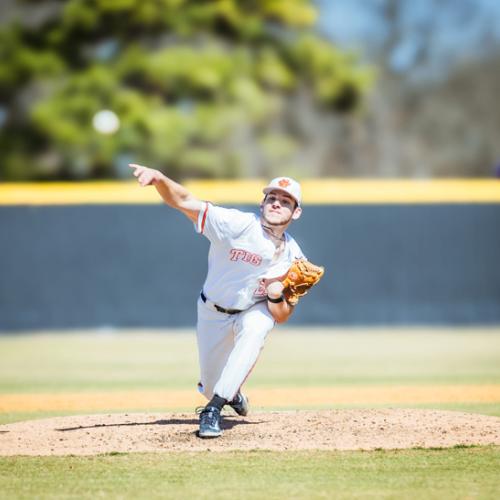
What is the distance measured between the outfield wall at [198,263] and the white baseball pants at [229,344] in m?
9.66

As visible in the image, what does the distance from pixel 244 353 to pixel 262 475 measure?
1.09m

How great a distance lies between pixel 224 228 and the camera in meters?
6.22

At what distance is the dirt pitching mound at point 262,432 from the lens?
5934mm

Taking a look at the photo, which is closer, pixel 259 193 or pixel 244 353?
pixel 244 353

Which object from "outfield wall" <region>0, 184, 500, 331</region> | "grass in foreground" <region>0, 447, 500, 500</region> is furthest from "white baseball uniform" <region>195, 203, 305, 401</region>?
"outfield wall" <region>0, 184, 500, 331</region>

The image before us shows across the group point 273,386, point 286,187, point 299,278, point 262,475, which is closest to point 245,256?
point 299,278

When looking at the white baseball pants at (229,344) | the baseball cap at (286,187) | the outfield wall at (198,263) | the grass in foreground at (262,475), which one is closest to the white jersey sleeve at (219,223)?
the baseball cap at (286,187)

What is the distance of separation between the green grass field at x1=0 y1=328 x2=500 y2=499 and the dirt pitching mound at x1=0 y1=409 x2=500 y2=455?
0.70 ft

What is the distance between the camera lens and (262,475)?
17.0 ft

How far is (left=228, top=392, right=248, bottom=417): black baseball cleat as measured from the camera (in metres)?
6.71

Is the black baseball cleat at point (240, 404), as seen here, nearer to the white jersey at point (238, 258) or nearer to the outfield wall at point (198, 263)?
the white jersey at point (238, 258)

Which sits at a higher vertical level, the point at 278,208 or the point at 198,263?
the point at 198,263

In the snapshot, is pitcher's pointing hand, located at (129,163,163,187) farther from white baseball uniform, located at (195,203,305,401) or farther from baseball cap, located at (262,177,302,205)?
baseball cap, located at (262,177,302,205)

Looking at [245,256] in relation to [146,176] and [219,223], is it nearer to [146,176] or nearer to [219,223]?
[219,223]
